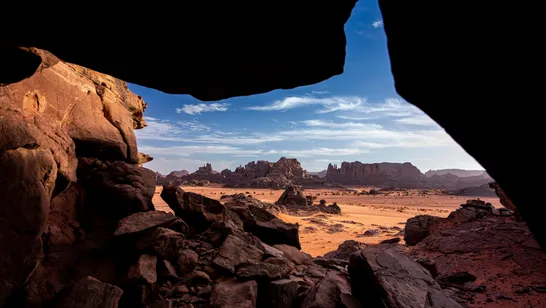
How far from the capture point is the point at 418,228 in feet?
62.5

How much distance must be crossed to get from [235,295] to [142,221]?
4.58 meters

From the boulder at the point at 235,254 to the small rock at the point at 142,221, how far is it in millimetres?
2480

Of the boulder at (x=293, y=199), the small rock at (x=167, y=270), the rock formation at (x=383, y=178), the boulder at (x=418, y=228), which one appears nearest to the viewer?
the small rock at (x=167, y=270)

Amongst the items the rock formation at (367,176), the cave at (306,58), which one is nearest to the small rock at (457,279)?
the cave at (306,58)

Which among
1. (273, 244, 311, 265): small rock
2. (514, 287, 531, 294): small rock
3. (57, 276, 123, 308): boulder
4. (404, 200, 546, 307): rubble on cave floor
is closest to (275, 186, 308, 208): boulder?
(404, 200, 546, 307): rubble on cave floor

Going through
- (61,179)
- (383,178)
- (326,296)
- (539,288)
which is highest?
(61,179)

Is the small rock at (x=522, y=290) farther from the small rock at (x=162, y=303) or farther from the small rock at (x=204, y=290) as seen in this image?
the small rock at (x=162, y=303)

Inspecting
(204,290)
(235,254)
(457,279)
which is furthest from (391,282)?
(457,279)

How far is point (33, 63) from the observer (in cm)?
591

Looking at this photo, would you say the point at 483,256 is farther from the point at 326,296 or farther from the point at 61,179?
the point at 61,179

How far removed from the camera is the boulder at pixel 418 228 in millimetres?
18672

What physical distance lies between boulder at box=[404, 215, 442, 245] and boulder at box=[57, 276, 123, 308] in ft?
60.6

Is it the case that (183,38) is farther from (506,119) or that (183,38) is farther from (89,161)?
(89,161)

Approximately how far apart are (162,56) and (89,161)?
9038 mm
